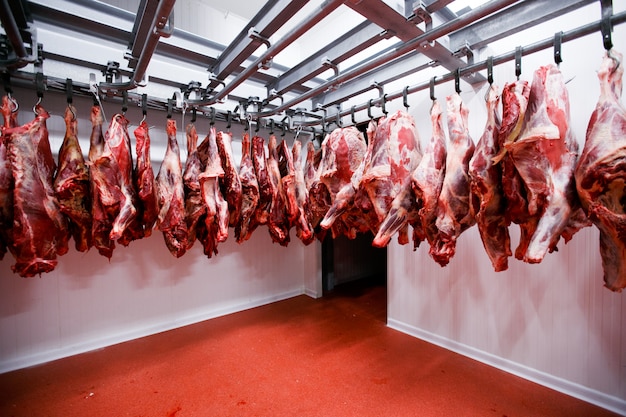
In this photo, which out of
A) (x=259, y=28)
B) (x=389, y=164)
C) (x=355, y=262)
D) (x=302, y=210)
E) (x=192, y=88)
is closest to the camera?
(x=259, y=28)

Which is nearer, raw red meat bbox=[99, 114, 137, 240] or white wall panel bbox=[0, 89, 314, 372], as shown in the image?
raw red meat bbox=[99, 114, 137, 240]

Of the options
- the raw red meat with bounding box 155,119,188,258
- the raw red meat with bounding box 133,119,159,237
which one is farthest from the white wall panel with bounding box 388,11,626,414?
the raw red meat with bounding box 133,119,159,237

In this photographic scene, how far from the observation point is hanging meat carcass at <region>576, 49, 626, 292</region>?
113 cm

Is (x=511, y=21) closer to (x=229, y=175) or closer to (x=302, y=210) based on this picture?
(x=302, y=210)

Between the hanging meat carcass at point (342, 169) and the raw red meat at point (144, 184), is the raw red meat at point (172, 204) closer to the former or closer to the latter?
the raw red meat at point (144, 184)

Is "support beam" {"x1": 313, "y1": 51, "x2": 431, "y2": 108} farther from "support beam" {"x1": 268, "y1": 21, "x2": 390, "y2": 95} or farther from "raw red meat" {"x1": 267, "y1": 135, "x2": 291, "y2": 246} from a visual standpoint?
"raw red meat" {"x1": 267, "y1": 135, "x2": 291, "y2": 246}

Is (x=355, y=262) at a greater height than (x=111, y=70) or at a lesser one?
lesser

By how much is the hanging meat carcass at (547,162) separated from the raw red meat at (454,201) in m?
0.28

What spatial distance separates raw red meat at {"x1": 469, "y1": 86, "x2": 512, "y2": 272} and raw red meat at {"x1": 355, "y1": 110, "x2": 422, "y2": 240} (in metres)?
0.41

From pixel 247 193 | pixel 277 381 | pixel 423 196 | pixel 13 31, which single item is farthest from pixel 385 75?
pixel 277 381

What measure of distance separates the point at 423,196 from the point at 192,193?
1749 mm

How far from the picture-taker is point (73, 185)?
1.93 m

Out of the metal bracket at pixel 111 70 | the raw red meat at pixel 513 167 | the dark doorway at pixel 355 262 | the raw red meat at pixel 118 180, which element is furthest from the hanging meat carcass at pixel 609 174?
the dark doorway at pixel 355 262

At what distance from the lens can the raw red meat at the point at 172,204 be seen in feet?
7.25
